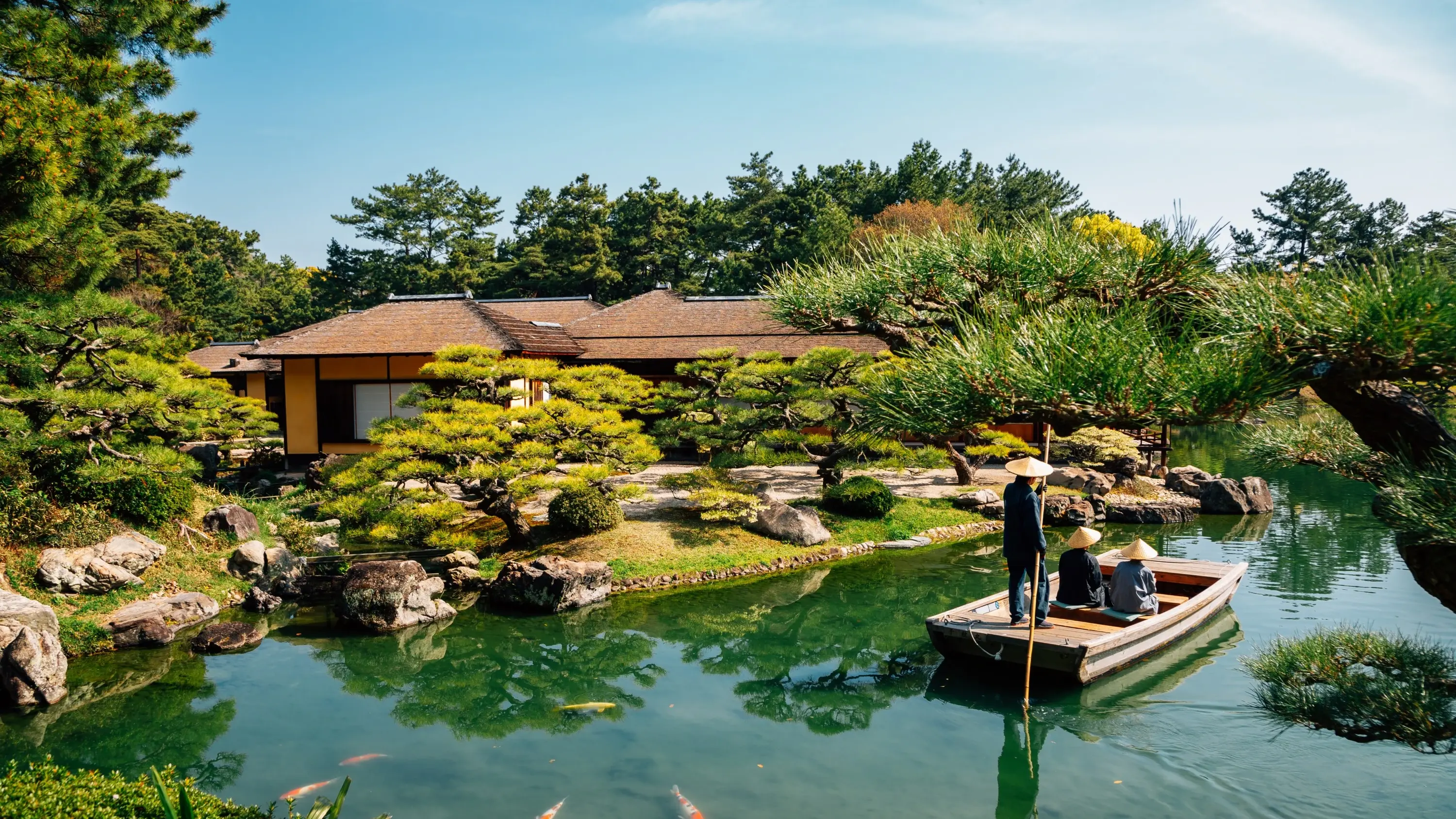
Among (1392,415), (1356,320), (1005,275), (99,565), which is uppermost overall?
(1005,275)

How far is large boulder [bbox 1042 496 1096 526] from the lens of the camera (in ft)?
54.2

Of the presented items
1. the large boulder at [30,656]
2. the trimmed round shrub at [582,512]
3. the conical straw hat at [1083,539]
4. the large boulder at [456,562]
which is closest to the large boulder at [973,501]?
the trimmed round shrub at [582,512]

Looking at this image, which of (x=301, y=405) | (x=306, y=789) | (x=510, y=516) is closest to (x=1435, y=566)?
(x=306, y=789)

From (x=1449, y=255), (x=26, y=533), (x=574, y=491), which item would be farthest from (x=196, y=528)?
(x=1449, y=255)

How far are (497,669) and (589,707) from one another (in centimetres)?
174

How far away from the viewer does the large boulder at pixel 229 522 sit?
42.6ft

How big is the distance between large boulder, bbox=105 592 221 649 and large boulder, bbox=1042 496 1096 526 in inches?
545

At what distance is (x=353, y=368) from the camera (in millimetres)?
19391

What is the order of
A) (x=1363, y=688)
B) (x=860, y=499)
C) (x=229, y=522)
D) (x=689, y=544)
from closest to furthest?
(x=1363, y=688) → (x=229, y=522) → (x=689, y=544) → (x=860, y=499)

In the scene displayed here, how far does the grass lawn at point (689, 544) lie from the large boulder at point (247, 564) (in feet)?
10.1

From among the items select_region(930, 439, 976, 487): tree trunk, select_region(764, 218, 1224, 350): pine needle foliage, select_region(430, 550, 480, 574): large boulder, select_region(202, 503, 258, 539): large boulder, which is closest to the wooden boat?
select_region(764, 218, 1224, 350): pine needle foliage

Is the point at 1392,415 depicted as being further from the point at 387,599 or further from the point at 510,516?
the point at 510,516

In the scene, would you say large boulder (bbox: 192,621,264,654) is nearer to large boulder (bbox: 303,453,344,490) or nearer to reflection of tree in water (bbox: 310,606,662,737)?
reflection of tree in water (bbox: 310,606,662,737)

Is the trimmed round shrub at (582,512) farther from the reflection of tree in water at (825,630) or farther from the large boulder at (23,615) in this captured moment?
the large boulder at (23,615)
